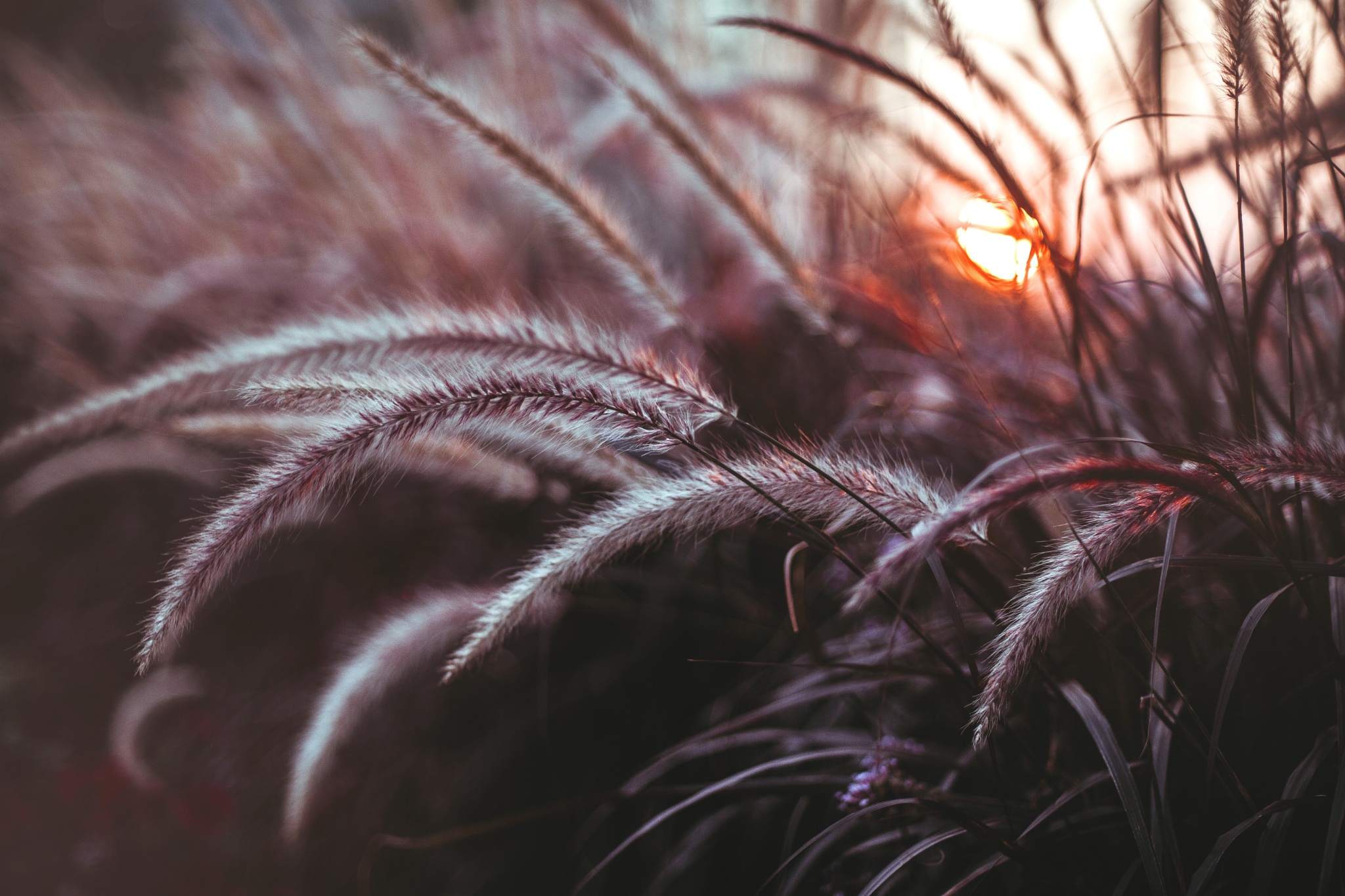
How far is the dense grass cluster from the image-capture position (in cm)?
39

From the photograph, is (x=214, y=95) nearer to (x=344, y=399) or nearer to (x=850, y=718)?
(x=344, y=399)

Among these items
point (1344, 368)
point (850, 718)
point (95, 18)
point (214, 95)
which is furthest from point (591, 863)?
point (95, 18)

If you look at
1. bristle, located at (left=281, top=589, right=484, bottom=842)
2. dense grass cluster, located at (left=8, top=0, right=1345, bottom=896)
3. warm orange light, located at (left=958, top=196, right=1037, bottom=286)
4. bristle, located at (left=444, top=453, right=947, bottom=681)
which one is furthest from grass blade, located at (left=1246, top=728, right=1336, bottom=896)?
bristle, located at (left=281, top=589, right=484, bottom=842)

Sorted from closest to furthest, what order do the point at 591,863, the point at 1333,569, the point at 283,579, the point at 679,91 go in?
the point at 1333,569 → the point at 591,863 → the point at 679,91 → the point at 283,579

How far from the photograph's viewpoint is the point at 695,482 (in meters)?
0.41

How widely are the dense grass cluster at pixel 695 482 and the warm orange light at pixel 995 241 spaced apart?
2 centimetres

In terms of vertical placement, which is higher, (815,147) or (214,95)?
(214,95)

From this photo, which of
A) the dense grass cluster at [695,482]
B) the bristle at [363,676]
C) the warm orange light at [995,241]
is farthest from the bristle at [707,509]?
the warm orange light at [995,241]

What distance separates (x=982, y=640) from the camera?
23.0 inches

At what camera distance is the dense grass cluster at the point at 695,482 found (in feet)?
1.30

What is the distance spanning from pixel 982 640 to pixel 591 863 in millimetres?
452

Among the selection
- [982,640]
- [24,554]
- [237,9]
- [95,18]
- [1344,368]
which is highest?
[95,18]

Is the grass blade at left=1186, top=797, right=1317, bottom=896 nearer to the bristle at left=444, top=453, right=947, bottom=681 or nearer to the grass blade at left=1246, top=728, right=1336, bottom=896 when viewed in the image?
the grass blade at left=1246, top=728, right=1336, bottom=896

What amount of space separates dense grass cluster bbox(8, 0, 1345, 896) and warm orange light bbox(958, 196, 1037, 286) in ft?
0.07
